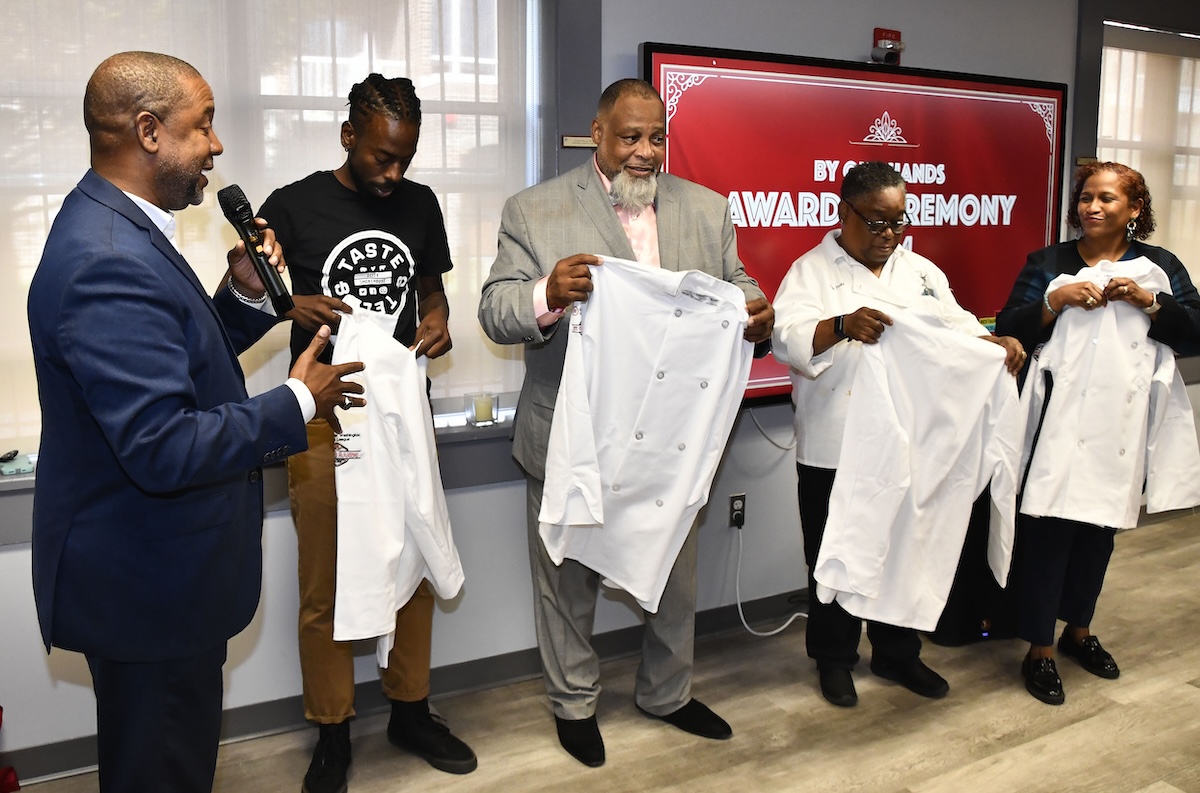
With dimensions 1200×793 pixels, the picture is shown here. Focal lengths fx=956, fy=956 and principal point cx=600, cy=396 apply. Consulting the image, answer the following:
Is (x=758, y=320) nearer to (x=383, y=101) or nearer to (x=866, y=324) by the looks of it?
(x=866, y=324)

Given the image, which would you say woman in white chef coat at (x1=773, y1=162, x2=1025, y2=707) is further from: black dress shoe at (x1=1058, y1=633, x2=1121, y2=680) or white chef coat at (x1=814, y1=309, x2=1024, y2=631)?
black dress shoe at (x1=1058, y1=633, x2=1121, y2=680)

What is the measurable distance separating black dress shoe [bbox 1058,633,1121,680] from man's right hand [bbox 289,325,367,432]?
8.96 ft

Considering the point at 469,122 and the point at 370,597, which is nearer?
the point at 370,597

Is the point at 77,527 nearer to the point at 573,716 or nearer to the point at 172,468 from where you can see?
the point at 172,468

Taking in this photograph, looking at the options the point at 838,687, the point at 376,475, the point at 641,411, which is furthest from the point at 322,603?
the point at 838,687

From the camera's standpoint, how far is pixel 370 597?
2.32m

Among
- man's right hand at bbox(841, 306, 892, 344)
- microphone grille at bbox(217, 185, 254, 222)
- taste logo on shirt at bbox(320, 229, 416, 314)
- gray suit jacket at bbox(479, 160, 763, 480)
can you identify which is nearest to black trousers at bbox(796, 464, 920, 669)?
man's right hand at bbox(841, 306, 892, 344)

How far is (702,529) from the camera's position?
349 cm

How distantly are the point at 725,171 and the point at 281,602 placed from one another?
203cm

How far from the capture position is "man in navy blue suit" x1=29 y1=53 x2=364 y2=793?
4.74ft

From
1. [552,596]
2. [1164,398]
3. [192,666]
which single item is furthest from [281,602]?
[1164,398]

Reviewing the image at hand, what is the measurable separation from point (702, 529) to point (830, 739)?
92 cm

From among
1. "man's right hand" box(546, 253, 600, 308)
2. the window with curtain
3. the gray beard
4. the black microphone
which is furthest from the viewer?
the window with curtain

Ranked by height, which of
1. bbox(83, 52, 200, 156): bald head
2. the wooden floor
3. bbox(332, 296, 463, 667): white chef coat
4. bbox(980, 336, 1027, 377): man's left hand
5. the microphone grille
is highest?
bbox(83, 52, 200, 156): bald head
